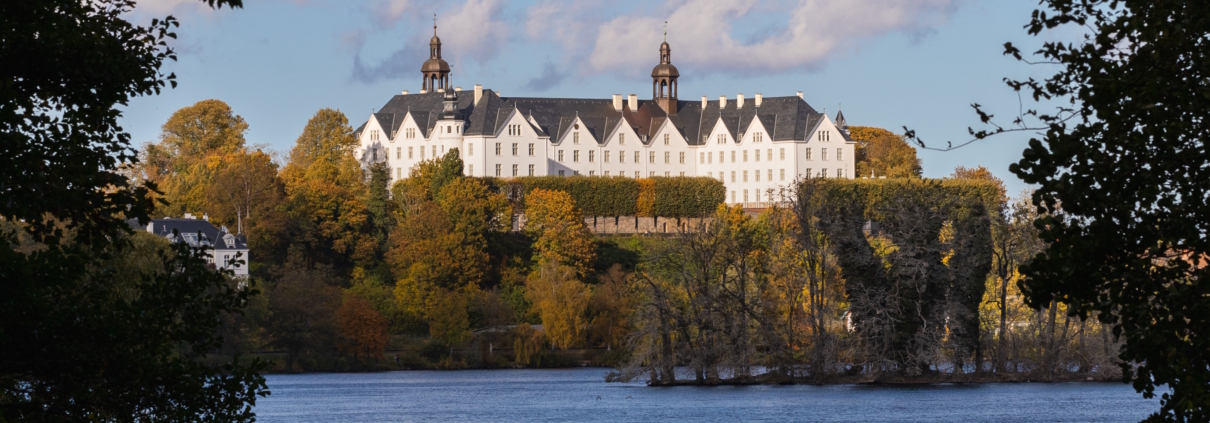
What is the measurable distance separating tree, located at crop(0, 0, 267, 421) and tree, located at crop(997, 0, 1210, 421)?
7589mm

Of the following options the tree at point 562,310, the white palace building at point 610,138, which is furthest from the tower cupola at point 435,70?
the tree at point 562,310

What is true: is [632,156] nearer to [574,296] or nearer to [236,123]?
[236,123]

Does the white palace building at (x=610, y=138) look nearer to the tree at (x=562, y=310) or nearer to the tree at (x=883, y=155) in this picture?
the tree at (x=883, y=155)

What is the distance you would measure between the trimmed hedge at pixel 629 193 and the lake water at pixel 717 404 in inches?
1845

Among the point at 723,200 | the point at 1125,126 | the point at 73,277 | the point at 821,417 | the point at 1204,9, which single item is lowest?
the point at 821,417

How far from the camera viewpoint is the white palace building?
11812 centimetres

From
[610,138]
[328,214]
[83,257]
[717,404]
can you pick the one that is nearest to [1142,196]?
[83,257]

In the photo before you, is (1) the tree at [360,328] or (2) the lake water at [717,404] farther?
(1) the tree at [360,328]

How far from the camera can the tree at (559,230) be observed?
305ft

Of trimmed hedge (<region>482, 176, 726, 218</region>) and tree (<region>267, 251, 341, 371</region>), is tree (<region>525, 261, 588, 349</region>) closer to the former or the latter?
tree (<region>267, 251, 341, 371</region>)

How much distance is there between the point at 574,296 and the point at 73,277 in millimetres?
63786

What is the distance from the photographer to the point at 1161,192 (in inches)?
481

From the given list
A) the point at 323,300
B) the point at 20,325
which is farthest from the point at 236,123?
the point at 20,325

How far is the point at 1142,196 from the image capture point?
12.1m
